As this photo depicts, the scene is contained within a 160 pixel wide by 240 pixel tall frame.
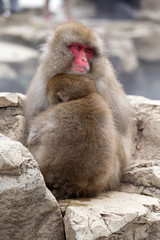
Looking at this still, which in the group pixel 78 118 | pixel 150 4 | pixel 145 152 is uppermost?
pixel 150 4

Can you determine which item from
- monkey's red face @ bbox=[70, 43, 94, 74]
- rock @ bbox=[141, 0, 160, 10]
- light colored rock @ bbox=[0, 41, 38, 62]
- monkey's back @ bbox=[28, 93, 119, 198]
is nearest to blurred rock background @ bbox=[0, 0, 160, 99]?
light colored rock @ bbox=[0, 41, 38, 62]

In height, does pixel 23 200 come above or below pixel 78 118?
below

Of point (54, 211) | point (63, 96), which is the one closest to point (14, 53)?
point (63, 96)

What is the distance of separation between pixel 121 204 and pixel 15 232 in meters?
0.68

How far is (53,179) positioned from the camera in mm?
2484

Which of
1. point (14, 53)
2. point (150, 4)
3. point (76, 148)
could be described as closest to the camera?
point (76, 148)

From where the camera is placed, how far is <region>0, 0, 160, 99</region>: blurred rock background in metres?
8.37

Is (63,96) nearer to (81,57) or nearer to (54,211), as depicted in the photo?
(81,57)

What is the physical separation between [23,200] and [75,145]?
1.55 ft

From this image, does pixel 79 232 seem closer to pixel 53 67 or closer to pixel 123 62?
pixel 53 67

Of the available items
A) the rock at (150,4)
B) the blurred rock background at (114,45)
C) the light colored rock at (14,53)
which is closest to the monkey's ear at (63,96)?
the blurred rock background at (114,45)

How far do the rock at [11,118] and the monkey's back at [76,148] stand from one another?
0.66m

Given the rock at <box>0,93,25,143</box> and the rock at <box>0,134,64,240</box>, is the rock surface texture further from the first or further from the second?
the rock at <box>0,93,25,143</box>

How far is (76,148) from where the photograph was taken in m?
2.45
